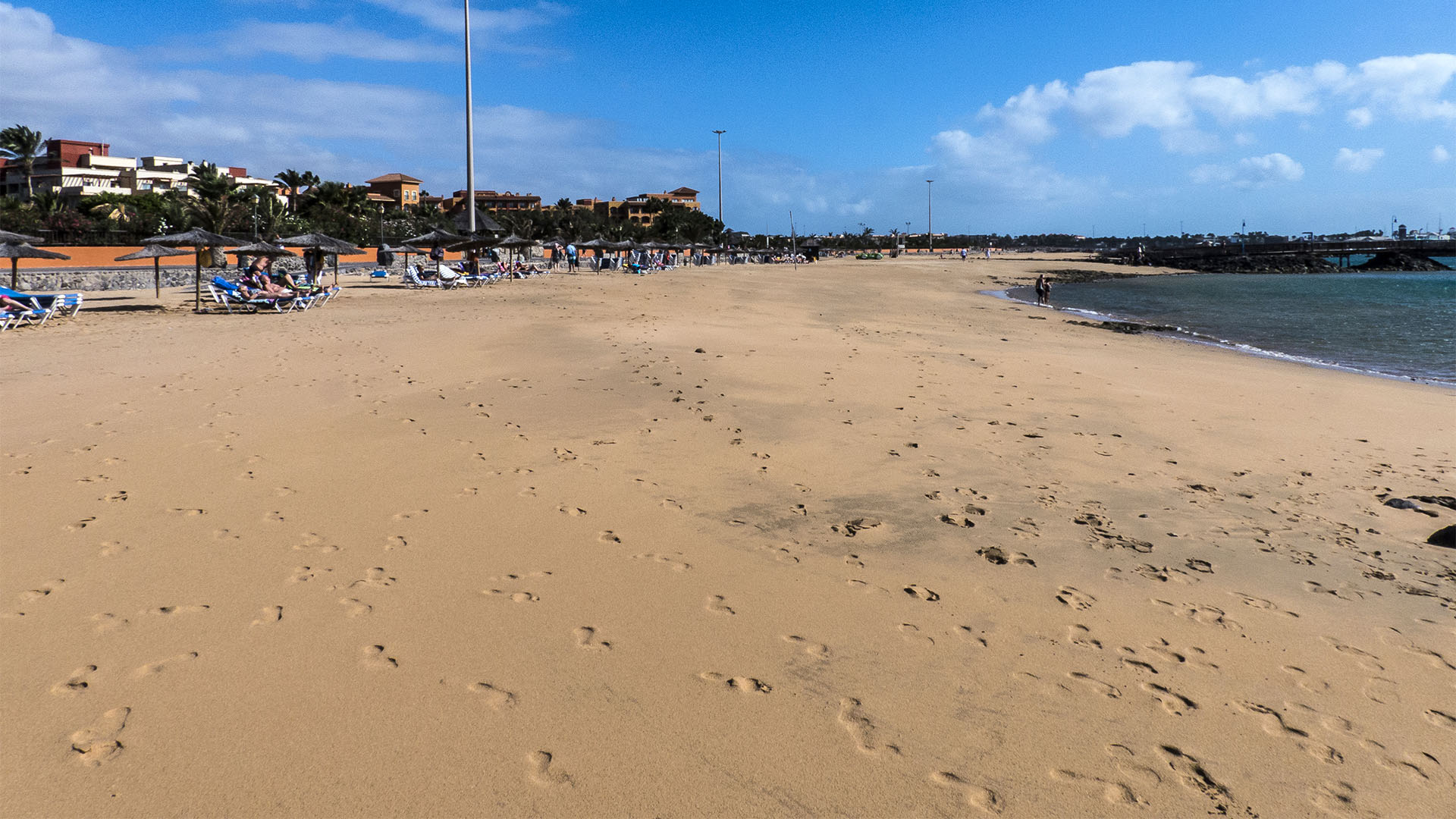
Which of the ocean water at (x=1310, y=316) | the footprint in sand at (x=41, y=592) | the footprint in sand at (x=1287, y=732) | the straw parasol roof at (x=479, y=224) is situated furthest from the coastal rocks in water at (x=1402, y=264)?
the footprint in sand at (x=41, y=592)

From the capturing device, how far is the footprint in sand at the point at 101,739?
240cm

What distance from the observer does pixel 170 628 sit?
10.5 feet

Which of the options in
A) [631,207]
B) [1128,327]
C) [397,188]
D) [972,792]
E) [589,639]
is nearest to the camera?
[972,792]

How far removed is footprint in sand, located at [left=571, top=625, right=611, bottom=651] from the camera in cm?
316

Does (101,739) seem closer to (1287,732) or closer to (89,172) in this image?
(1287,732)

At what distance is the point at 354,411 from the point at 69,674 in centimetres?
441

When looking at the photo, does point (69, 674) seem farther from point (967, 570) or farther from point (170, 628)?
point (967, 570)

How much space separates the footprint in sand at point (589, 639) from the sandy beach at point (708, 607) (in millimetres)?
13

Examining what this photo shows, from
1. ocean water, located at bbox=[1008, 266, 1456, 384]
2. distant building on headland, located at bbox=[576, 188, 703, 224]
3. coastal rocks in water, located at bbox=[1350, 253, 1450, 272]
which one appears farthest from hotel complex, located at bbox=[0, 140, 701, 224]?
coastal rocks in water, located at bbox=[1350, 253, 1450, 272]

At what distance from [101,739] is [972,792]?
8.52 feet

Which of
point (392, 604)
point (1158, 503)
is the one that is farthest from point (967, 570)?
point (392, 604)

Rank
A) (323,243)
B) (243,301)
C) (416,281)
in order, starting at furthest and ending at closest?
(416,281) → (323,243) → (243,301)

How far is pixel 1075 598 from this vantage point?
3.72 m

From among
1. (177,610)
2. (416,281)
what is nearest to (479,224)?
(416,281)
